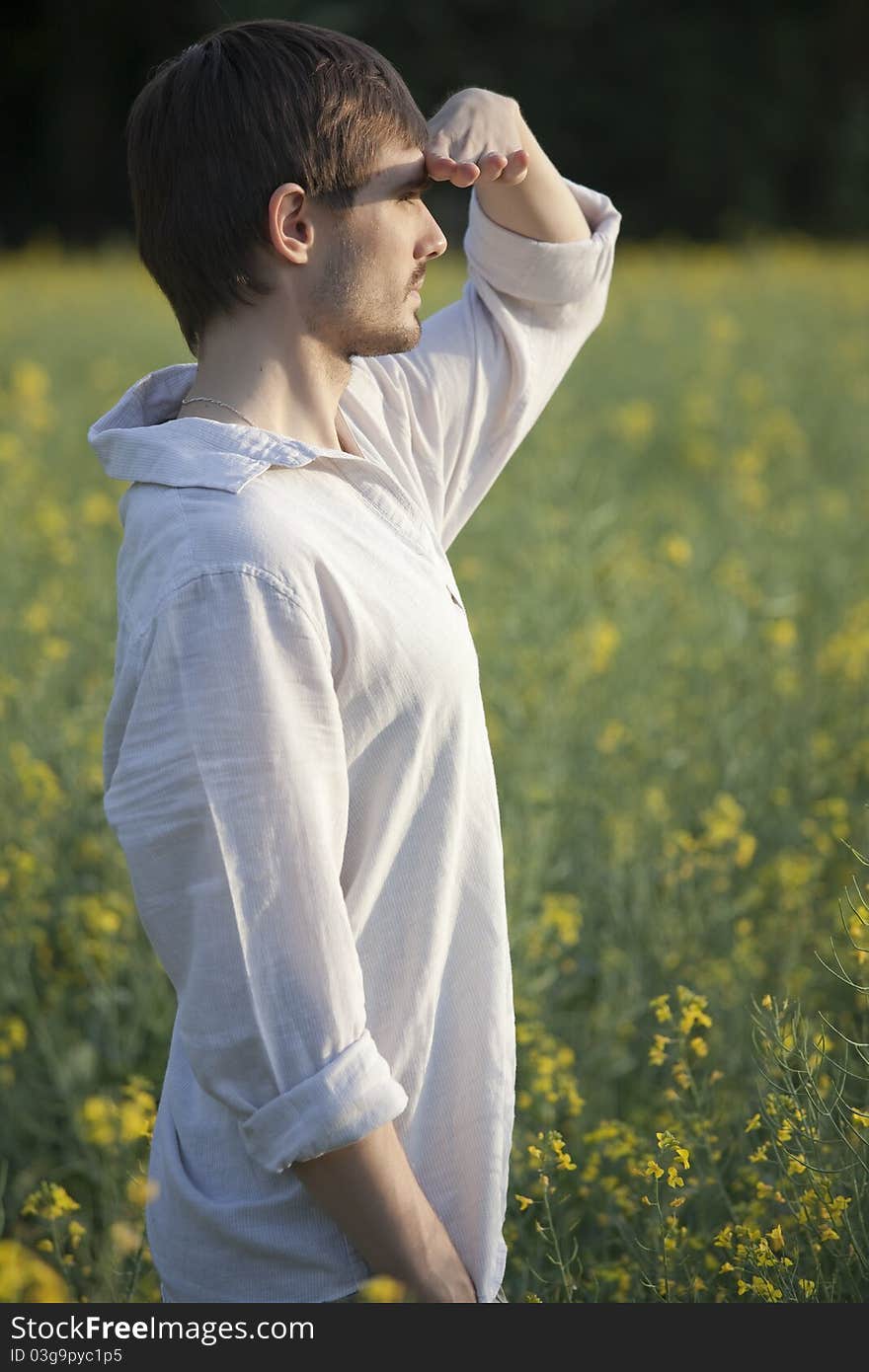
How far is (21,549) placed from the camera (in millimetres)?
4223

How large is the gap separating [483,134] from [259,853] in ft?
2.68

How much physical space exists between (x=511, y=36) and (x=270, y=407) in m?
25.6

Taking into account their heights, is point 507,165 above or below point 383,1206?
above

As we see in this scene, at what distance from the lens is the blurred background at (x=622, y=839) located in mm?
1758

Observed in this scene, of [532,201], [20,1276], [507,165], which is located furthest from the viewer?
[532,201]

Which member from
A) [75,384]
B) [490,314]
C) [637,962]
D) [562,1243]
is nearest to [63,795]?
[637,962]

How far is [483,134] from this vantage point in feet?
5.03

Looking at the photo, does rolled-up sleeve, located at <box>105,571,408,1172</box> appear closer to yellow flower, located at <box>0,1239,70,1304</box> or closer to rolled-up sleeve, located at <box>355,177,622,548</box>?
yellow flower, located at <box>0,1239,70,1304</box>

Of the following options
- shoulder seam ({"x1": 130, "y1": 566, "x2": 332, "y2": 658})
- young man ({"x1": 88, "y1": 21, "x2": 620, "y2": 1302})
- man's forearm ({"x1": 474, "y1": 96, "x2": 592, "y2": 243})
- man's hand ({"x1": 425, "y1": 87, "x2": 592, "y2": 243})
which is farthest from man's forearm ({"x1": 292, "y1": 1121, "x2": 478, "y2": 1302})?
man's forearm ({"x1": 474, "y1": 96, "x2": 592, "y2": 243})

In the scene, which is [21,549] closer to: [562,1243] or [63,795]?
[63,795]

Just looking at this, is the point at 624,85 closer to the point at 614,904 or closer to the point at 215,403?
the point at 614,904

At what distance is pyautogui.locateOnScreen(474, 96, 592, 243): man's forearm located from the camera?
5.24ft

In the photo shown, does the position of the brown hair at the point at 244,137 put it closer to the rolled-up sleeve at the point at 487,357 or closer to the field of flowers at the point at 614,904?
the rolled-up sleeve at the point at 487,357

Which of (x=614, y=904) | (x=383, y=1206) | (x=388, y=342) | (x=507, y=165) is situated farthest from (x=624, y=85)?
(x=383, y=1206)
